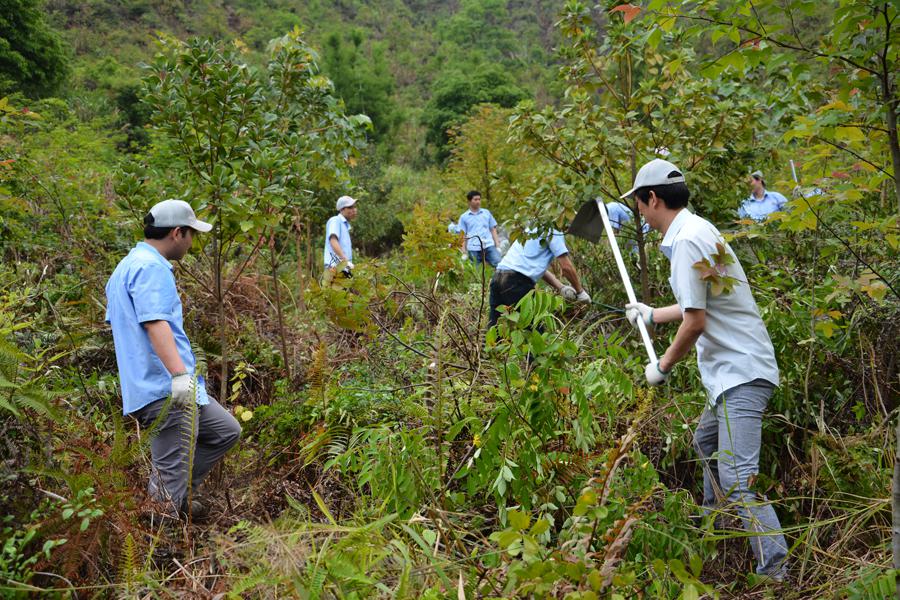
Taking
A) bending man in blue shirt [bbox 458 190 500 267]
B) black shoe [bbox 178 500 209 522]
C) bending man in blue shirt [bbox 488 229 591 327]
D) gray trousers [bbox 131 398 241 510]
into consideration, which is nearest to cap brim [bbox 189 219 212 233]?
gray trousers [bbox 131 398 241 510]

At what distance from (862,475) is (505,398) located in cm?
182

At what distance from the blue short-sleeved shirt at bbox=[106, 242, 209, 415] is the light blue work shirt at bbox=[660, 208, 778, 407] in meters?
2.47

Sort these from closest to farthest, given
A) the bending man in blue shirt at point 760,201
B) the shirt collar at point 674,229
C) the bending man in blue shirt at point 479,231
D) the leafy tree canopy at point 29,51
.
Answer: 1. the shirt collar at point 674,229
2. the bending man in blue shirt at point 760,201
3. the bending man in blue shirt at point 479,231
4. the leafy tree canopy at point 29,51

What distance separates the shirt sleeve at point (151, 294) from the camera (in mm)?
3307

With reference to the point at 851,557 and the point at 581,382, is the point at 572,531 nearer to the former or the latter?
the point at 581,382

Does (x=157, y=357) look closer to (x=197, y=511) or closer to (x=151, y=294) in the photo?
(x=151, y=294)

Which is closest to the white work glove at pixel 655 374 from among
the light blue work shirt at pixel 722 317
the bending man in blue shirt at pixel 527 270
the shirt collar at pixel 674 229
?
the light blue work shirt at pixel 722 317

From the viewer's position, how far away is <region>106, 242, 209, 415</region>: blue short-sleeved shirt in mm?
3318

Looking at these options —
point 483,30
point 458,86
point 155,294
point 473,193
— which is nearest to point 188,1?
point 483,30

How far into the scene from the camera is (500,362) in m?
3.20

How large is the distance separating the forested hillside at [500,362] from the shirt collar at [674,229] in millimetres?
77

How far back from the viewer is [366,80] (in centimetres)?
2855

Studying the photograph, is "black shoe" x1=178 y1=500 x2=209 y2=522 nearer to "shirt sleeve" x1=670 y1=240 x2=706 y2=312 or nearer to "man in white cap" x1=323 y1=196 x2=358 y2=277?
"shirt sleeve" x1=670 y1=240 x2=706 y2=312

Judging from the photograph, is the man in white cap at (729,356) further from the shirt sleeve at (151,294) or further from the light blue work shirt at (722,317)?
the shirt sleeve at (151,294)
